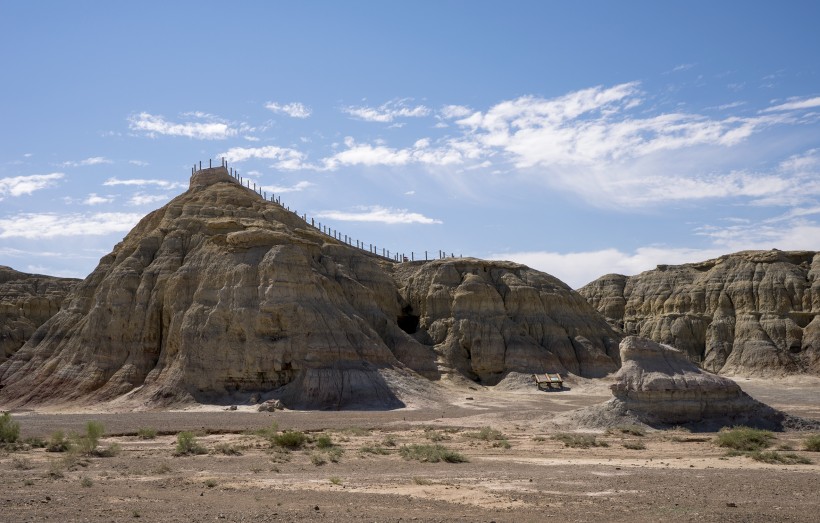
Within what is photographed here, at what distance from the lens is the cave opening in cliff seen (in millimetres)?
73438

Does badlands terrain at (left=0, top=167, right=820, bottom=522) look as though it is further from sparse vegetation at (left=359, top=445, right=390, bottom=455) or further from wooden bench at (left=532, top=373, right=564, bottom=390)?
wooden bench at (left=532, top=373, right=564, bottom=390)

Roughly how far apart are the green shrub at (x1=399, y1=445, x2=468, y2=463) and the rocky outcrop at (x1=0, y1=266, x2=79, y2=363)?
2324 inches

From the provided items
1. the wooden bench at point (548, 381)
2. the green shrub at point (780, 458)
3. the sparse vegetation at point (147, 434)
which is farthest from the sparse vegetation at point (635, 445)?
the wooden bench at point (548, 381)

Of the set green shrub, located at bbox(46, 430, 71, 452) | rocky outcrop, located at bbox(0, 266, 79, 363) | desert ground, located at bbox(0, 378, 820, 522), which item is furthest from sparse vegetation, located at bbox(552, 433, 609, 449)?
rocky outcrop, located at bbox(0, 266, 79, 363)

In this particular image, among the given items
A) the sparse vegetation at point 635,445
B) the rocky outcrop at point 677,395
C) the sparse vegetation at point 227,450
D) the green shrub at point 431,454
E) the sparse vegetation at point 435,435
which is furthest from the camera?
the sparse vegetation at point 435,435

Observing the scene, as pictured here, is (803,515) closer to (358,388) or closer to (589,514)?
(589,514)

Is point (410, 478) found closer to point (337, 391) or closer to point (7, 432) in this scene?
point (7, 432)

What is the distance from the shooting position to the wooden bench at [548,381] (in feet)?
211

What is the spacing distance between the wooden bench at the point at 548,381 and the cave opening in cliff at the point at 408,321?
13.0 metres

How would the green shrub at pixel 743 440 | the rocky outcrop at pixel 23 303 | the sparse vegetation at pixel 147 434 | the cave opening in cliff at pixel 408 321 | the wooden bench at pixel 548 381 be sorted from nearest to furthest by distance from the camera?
the green shrub at pixel 743 440 < the sparse vegetation at pixel 147 434 < the wooden bench at pixel 548 381 < the cave opening in cliff at pixel 408 321 < the rocky outcrop at pixel 23 303

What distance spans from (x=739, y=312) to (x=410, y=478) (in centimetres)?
8250

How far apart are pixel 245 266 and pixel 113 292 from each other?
1124 centimetres

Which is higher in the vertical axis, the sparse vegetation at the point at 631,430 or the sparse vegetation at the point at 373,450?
the sparse vegetation at the point at 631,430

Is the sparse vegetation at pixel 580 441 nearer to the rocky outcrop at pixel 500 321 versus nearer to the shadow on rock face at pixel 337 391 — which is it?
the shadow on rock face at pixel 337 391
